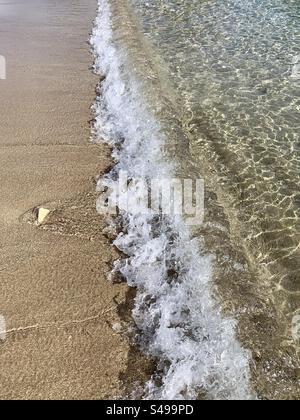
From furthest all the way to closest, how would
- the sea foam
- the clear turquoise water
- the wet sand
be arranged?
the clear turquoise water
the wet sand
the sea foam

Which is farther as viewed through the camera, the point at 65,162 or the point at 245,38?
the point at 245,38

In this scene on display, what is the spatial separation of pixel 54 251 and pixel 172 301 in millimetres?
1488

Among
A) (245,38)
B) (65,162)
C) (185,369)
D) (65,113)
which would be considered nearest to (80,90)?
(65,113)

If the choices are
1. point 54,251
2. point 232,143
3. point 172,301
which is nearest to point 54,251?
point 54,251

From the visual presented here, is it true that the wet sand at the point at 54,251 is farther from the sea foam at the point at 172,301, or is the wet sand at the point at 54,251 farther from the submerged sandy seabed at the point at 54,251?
the sea foam at the point at 172,301

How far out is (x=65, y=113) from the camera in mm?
7934

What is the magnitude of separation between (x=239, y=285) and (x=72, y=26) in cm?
999

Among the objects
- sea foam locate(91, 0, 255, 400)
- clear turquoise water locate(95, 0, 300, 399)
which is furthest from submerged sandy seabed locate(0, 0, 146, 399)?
clear turquoise water locate(95, 0, 300, 399)

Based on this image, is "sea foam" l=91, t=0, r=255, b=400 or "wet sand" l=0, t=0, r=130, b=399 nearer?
"sea foam" l=91, t=0, r=255, b=400

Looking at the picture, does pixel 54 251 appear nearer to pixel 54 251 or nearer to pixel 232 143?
pixel 54 251

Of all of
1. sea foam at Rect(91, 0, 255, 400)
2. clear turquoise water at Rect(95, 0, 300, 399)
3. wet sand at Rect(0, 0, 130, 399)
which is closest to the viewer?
sea foam at Rect(91, 0, 255, 400)

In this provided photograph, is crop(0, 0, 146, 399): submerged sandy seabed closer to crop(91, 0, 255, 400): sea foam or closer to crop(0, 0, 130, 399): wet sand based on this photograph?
crop(0, 0, 130, 399): wet sand

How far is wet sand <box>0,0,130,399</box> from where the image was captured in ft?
12.9
